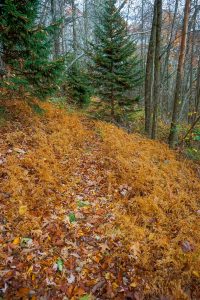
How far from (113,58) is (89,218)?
6462 mm

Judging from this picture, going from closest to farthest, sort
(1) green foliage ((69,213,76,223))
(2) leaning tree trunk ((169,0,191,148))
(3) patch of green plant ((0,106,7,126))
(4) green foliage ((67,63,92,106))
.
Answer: (1) green foliage ((69,213,76,223))
(3) patch of green plant ((0,106,7,126))
(2) leaning tree trunk ((169,0,191,148))
(4) green foliage ((67,63,92,106))

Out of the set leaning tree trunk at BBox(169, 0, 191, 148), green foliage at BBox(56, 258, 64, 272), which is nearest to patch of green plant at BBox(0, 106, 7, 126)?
green foliage at BBox(56, 258, 64, 272)

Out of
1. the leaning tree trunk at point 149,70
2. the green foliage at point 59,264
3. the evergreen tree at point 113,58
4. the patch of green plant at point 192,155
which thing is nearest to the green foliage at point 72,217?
the green foliage at point 59,264

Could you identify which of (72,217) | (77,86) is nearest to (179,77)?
(77,86)

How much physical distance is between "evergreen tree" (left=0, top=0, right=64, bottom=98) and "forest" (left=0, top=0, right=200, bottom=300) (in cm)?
3

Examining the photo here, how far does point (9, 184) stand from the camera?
13.6 ft

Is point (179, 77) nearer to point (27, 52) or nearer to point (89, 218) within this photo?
point (27, 52)

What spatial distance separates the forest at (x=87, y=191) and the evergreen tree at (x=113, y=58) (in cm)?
4

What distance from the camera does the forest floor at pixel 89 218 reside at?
10.1 feet

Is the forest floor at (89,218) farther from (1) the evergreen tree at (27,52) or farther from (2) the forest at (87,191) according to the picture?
(1) the evergreen tree at (27,52)

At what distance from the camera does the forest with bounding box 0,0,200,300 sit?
124 inches

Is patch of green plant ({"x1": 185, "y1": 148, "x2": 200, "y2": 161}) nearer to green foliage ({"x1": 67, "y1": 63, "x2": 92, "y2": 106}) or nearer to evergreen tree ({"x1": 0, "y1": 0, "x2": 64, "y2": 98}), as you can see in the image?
green foliage ({"x1": 67, "y1": 63, "x2": 92, "y2": 106})

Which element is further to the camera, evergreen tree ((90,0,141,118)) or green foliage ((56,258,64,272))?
evergreen tree ((90,0,141,118))

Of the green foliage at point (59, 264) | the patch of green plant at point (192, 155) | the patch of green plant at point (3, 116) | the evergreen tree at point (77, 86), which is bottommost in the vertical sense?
the green foliage at point (59, 264)
